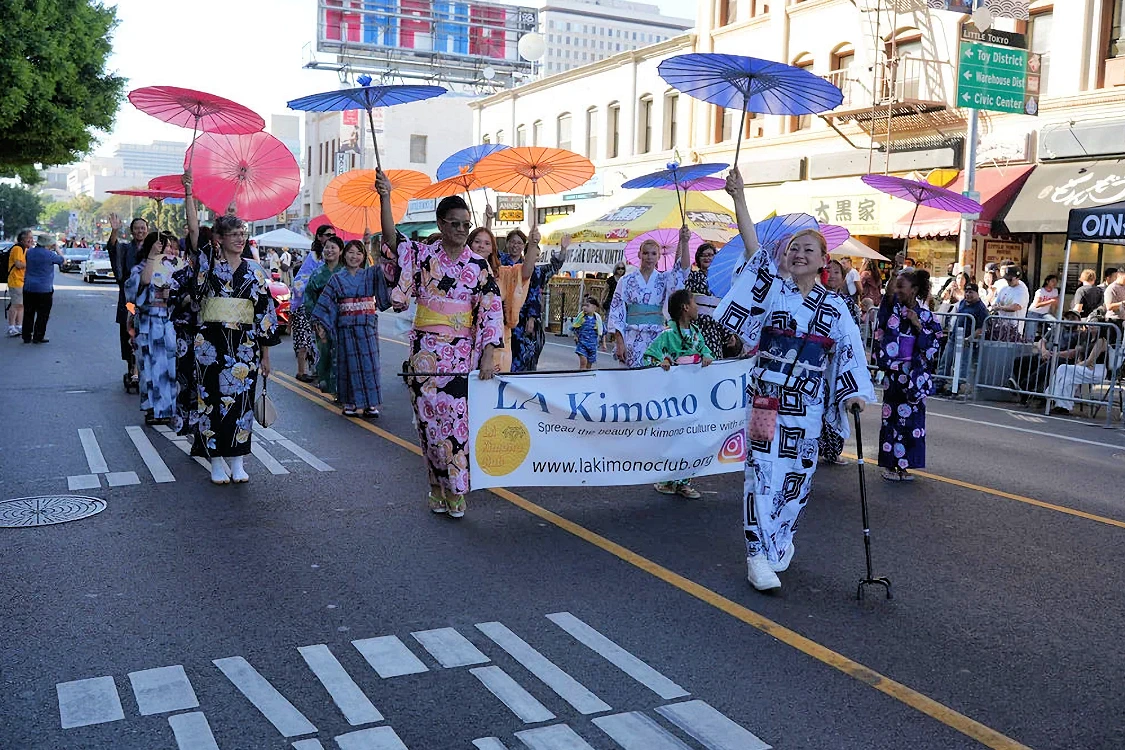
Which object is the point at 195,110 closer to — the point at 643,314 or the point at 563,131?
the point at 643,314

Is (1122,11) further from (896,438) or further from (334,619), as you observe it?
(334,619)

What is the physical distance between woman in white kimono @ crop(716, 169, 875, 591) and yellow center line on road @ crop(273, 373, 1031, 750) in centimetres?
33

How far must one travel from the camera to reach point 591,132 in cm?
3697

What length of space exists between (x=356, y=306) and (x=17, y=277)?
12557 millimetres

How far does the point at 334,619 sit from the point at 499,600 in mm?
778

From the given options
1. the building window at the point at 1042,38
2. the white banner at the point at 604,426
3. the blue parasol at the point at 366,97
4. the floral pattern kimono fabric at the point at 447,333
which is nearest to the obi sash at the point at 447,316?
the floral pattern kimono fabric at the point at 447,333

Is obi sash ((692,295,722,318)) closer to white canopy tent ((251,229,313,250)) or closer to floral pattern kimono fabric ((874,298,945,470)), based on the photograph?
floral pattern kimono fabric ((874,298,945,470))

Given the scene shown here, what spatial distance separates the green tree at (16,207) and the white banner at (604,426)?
98.2 metres

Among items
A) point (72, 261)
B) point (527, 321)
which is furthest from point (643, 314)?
point (72, 261)

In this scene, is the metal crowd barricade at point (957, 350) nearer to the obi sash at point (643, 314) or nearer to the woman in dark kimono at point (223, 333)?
the obi sash at point (643, 314)

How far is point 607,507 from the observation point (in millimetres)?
7203

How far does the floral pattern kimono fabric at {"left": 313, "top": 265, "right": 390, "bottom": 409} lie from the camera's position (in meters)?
11.2

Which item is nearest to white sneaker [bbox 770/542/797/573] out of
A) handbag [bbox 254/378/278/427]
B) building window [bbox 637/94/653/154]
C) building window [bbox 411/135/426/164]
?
handbag [bbox 254/378/278/427]

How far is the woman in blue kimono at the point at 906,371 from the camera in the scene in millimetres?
8562
